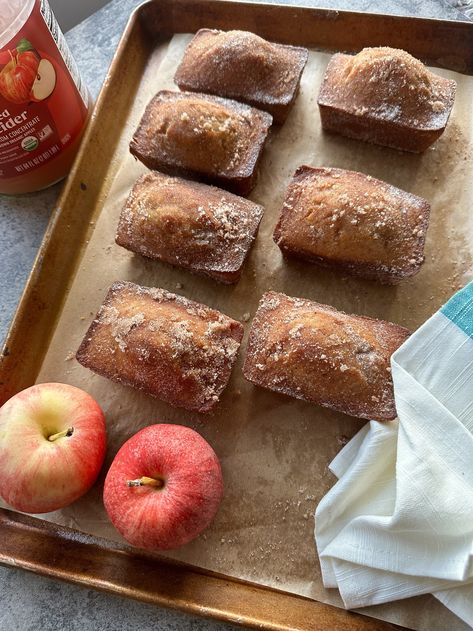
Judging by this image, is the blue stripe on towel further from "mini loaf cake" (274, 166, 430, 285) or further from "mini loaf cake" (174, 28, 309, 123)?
"mini loaf cake" (174, 28, 309, 123)

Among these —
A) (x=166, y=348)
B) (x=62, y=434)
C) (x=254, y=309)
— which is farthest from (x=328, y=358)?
(x=62, y=434)

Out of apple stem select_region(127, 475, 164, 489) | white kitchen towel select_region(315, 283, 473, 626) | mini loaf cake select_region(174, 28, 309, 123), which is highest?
mini loaf cake select_region(174, 28, 309, 123)

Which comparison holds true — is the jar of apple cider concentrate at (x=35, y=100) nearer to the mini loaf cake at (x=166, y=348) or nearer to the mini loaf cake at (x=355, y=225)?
the mini loaf cake at (x=166, y=348)

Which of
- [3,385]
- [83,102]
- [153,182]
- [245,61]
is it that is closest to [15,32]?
[83,102]

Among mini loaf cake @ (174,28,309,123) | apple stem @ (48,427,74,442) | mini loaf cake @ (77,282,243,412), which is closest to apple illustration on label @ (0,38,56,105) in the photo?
mini loaf cake @ (174,28,309,123)

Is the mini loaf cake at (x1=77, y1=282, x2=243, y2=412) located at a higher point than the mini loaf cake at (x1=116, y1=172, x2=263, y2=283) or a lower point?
lower
